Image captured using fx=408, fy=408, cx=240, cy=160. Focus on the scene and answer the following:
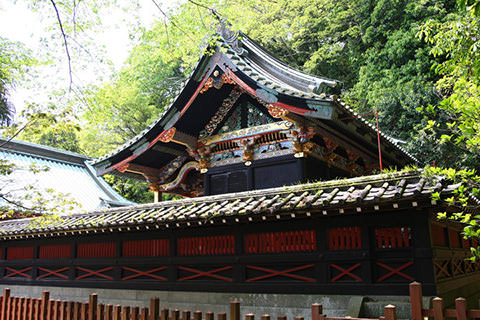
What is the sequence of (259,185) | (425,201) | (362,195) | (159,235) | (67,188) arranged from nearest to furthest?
(425,201) < (362,195) < (159,235) < (259,185) < (67,188)

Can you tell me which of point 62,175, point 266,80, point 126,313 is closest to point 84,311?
point 126,313

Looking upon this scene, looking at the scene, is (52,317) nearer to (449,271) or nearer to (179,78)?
(449,271)

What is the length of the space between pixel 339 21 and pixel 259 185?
75.1 feet

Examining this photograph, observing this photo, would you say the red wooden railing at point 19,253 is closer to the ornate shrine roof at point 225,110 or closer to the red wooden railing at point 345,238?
the ornate shrine roof at point 225,110

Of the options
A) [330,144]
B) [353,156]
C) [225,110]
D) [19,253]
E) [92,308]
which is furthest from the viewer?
[19,253]

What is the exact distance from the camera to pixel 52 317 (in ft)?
24.0

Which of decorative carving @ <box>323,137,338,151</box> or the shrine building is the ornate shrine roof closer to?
the shrine building

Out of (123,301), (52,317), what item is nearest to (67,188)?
(123,301)

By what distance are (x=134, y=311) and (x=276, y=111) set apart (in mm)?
7092

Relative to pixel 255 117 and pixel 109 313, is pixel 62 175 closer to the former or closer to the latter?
pixel 255 117

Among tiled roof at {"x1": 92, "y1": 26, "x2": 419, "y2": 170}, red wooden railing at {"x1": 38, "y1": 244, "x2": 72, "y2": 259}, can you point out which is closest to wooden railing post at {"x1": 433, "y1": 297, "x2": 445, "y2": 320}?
tiled roof at {"x1": 92, "y1": 26, "x2": 419, "y2": 170}

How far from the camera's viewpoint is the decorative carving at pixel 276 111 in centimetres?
1134

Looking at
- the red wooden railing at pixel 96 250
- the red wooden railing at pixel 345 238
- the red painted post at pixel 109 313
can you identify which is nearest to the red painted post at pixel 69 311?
the red painted post at pixel 109 313

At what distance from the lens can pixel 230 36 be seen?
13188 mm
